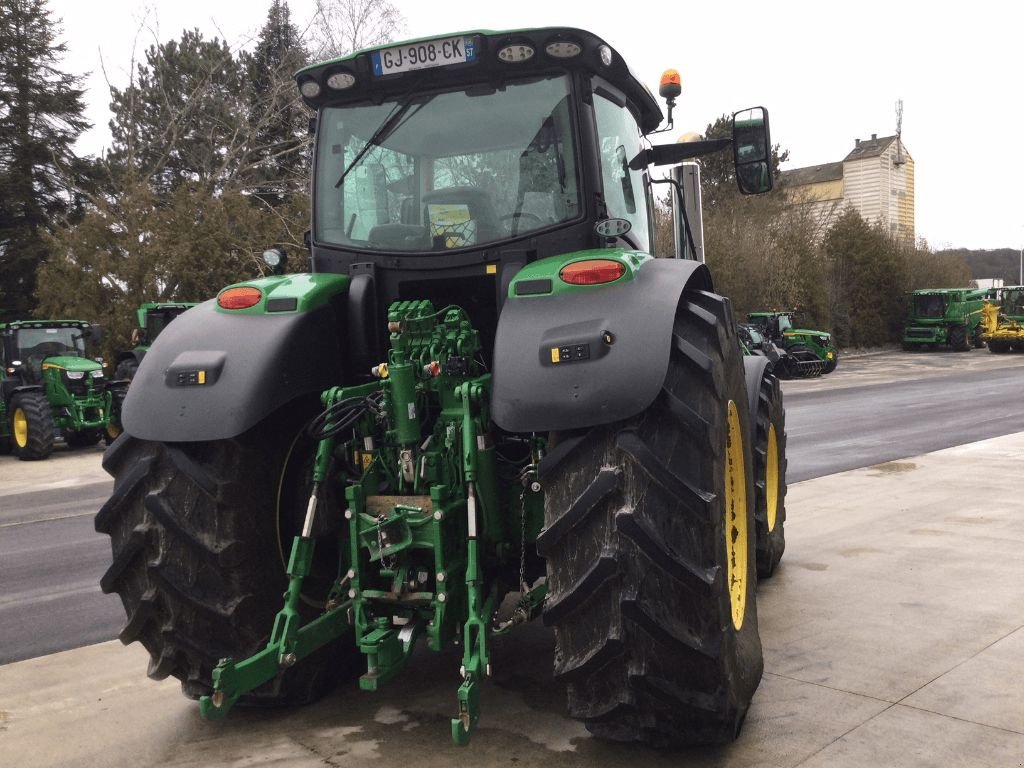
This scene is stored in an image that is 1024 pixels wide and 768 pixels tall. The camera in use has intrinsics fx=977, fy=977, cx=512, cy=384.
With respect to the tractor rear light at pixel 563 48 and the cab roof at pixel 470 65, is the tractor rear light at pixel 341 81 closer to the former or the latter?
the cab roof at pixel 470 65

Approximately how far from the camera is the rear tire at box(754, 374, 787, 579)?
5.66 metres

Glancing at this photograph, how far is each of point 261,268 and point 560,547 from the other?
2327 centimetres

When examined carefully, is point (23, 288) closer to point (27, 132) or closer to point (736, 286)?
point (27, 132)

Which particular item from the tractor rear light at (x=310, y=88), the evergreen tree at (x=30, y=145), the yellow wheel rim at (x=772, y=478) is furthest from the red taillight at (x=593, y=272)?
the evergreen tree at (x=30, y=145)

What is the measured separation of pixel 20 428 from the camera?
16344mm

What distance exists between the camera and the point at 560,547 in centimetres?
321

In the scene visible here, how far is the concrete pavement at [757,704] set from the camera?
351 cm

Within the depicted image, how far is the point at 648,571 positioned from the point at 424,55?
2.36m

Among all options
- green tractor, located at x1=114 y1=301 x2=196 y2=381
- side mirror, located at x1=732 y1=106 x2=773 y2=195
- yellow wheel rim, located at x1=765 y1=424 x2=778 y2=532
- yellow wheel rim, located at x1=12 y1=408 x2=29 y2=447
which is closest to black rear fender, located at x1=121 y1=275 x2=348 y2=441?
side mirror, located at x1=732 y1=106 x2=773 y2=195

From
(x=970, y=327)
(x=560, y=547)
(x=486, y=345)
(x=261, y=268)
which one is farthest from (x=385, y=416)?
(x=970, y=327)

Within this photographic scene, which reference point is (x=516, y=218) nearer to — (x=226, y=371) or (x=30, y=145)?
(x=226, y=371)

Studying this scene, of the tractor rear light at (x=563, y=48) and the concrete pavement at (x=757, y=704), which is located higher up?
the tractor rear light at (x=563, y=48)

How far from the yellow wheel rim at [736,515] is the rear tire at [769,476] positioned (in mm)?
1436

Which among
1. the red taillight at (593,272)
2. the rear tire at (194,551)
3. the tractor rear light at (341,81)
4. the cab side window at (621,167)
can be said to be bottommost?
the rear tire at (194,551)
